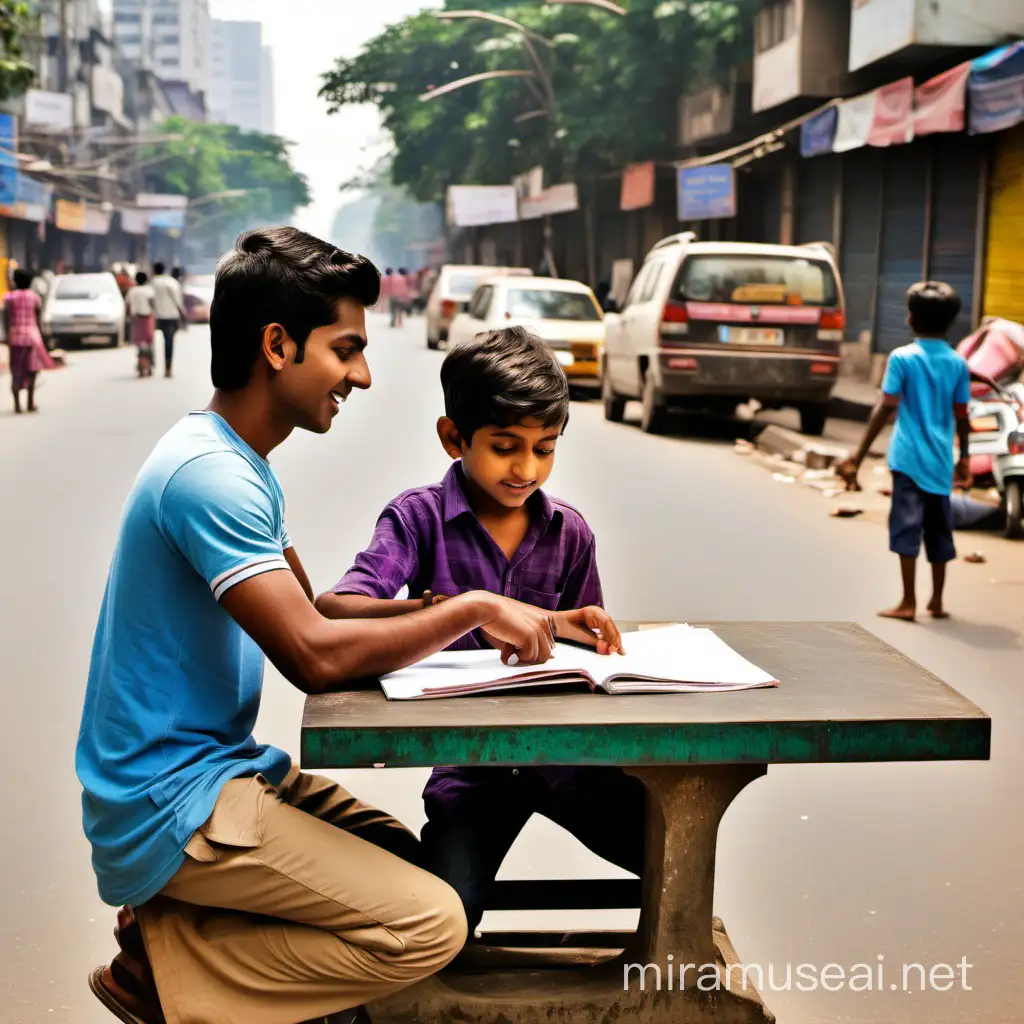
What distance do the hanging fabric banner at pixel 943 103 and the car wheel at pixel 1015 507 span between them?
25.9 feet

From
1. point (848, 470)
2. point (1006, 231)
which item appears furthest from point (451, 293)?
point (848, 470)

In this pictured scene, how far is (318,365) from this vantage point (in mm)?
2752

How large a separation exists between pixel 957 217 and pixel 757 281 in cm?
586

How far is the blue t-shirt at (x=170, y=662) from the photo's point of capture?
2584mm

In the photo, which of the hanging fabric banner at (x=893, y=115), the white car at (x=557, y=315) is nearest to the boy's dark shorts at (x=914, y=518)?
the hanging fabric banner at (x=893, y=115)

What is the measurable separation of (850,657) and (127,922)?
53.5 inches

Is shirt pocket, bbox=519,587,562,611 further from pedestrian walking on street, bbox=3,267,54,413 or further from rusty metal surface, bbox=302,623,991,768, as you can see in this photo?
pedestrian walking on street, bbox=3,267,54,413

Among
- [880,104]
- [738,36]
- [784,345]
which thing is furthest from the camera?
[738,36]

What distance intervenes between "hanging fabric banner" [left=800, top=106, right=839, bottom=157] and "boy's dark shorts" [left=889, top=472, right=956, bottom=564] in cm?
1507

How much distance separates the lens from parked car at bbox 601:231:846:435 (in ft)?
51.9

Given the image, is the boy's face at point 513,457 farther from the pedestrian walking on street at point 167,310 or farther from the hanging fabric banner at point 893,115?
the pedestrian walking on street at point 167,310

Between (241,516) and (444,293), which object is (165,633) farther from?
(444,293)

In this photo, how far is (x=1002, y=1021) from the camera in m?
3.45

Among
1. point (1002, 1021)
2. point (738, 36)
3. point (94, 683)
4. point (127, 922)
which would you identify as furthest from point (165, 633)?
point (738, 36)
